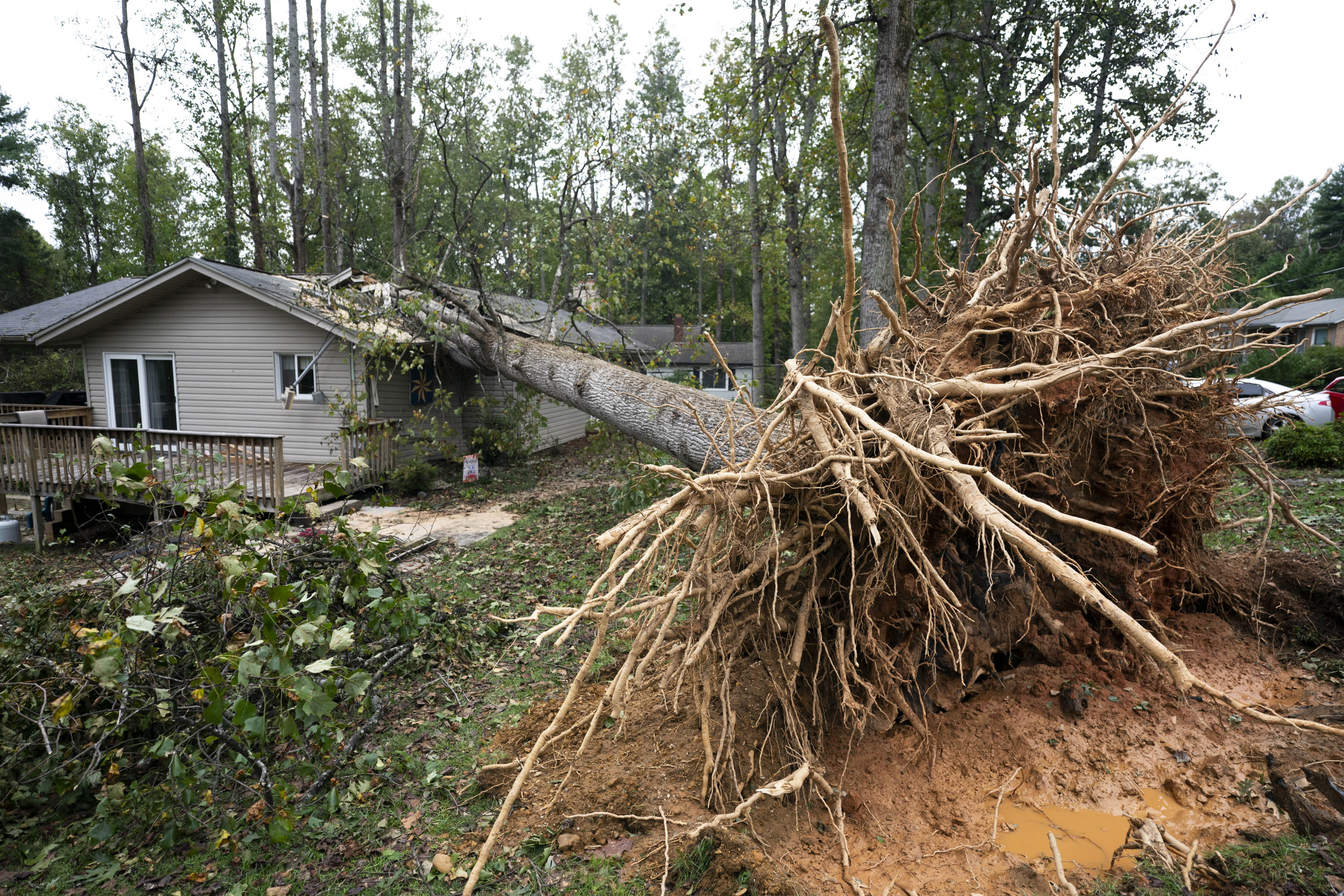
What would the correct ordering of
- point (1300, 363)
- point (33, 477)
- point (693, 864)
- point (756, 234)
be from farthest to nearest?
point (1300, 363) < point (756, 234) < point (33, 477) < point (693, 864)

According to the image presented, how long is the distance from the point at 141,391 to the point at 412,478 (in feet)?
23.4

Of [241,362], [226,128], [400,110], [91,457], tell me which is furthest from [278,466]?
[226,128]

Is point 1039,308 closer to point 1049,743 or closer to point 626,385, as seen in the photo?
point 1049,743

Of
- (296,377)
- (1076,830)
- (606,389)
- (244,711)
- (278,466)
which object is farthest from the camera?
(296,377)

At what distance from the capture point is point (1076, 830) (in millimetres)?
3131

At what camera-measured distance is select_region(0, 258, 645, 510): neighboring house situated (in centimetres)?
1163

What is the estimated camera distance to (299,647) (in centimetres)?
378

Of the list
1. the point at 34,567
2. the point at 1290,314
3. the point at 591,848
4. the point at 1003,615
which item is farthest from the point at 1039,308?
the point at 1290,314

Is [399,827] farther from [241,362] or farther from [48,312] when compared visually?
[48,312]

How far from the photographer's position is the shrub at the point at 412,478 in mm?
11086

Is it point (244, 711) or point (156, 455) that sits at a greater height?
point (156, 455)

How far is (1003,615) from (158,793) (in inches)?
184

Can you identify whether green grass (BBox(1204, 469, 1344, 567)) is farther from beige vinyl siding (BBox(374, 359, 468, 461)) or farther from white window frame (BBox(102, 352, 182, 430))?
white window frame (BBox(102, 352, 182, 430))

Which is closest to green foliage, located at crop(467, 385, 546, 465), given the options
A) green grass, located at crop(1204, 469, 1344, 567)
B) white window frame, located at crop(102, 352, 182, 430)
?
white window frame, located at crop(102, 352, 182, 430)
